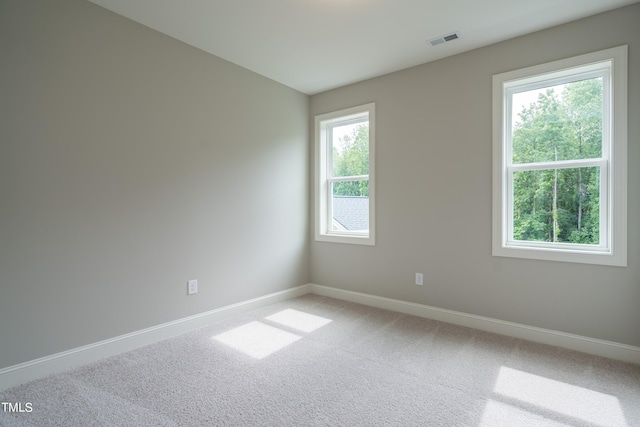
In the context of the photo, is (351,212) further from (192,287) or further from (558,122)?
(558,122)

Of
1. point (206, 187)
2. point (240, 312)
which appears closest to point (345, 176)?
point (206, 187)

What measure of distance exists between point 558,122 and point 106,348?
407 cm

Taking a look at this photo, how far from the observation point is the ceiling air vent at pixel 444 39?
9.23 feet

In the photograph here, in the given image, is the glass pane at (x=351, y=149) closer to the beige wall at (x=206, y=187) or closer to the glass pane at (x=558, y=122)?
the beige wall at (x=206, y=187)

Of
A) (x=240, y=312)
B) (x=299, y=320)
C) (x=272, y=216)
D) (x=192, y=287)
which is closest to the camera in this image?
(x=192, y=287)

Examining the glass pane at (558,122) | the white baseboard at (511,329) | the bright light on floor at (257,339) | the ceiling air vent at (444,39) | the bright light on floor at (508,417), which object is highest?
the ceiling air vent at (444,39)

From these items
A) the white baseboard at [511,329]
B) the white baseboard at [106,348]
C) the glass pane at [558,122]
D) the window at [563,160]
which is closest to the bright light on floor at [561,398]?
the white baseboard at [511,329]

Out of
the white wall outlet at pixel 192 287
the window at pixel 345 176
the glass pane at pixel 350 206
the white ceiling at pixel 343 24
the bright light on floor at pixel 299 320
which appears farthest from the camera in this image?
the glass pane at pixel 350 206

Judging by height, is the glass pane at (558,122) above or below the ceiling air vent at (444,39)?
below

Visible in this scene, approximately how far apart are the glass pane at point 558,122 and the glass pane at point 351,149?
1.58 m

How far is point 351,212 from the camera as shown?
4.12 metres

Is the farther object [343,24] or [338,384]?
[343,24]

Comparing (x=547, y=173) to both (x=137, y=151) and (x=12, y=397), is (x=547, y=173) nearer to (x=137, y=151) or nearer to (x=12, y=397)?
(x=137, y=151)

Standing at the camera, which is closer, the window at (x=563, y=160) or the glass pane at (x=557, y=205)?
the window at (x=563, y=160)
